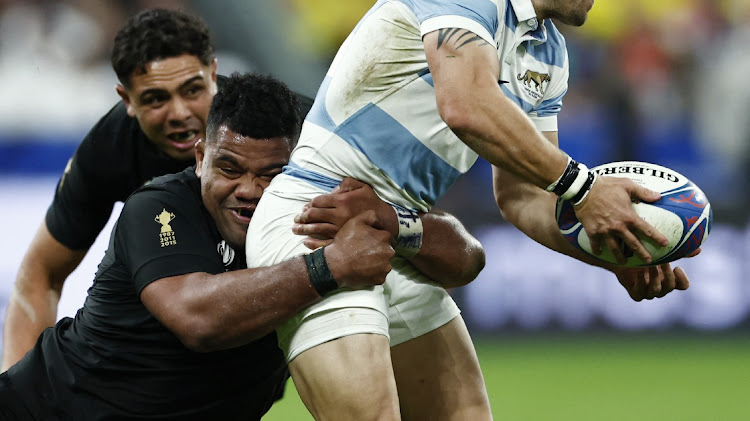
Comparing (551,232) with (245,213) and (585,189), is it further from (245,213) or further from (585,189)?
(245,213)

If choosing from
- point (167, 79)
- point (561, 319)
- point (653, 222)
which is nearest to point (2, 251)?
point (167, 79)

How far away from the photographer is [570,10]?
337cm

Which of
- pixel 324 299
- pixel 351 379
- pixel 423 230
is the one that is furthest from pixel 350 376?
pixel 423 230

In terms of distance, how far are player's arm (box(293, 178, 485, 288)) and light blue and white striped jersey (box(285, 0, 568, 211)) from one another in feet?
0.31

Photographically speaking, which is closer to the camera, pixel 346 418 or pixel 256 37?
pixel 346 418

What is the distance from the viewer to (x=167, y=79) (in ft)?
16.0

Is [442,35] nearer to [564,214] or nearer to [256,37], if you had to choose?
[564,214]

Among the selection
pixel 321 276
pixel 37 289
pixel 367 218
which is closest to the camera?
pixel 321 276

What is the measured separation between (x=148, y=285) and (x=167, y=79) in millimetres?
1798

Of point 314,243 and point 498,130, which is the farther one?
point 314,243

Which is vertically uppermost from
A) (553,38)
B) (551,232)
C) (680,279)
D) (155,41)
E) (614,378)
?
(155,41)

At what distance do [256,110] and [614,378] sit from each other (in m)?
4.49

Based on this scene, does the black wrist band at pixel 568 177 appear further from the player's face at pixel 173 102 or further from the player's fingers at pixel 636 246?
the player's face at pixel 173 102

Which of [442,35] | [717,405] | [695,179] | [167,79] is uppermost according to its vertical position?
[167,79]
